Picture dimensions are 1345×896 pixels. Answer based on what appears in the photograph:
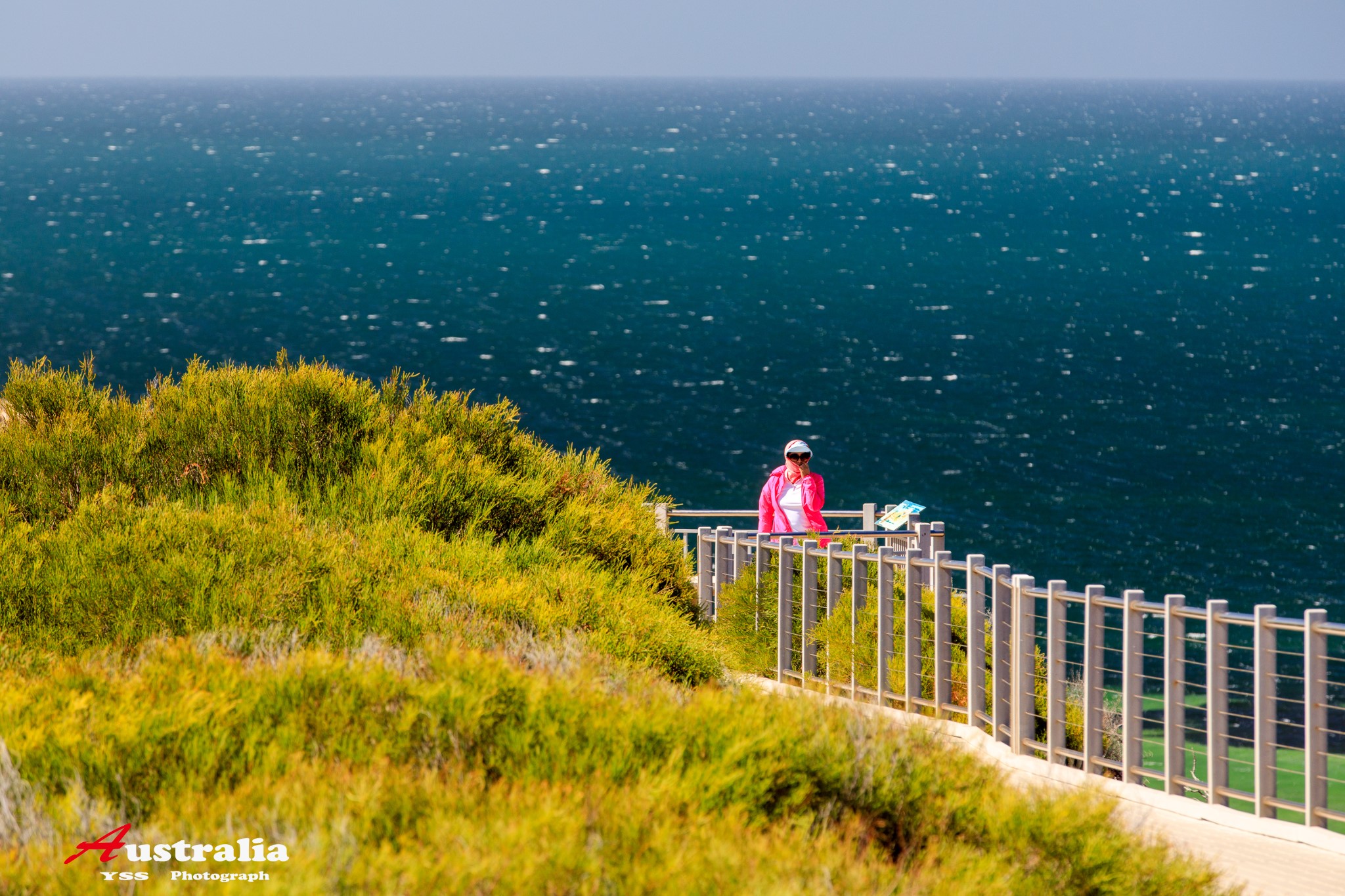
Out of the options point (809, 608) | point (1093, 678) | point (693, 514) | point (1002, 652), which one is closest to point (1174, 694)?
point (1093, 678)

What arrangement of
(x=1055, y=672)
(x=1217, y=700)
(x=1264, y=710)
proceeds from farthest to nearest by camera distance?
(x=1055, y=672) < (x=1217, y=700) < (x=1264, y=710)

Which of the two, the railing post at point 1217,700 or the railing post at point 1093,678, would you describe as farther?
the railing post at point 1093,678

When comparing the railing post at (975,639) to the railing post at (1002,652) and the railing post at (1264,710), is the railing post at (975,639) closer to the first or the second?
the railing post at (1002,652)

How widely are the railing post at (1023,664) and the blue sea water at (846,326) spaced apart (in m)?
35.1

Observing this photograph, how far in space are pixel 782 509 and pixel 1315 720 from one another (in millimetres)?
4946

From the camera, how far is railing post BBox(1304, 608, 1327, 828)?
231 inches

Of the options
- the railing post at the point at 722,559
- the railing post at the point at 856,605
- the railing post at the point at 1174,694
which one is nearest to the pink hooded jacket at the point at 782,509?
the railing post at the point at 722,559

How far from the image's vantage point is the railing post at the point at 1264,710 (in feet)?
19.8

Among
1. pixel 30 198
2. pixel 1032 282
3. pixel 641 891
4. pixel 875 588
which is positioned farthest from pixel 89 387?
pixel 30 198

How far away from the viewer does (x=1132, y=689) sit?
6.65m

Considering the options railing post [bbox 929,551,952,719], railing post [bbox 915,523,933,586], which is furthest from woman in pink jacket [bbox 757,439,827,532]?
railing post [bbox 929,551,952,719]

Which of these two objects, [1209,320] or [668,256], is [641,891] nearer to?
[1209,320]

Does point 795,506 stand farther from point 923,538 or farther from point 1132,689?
point 1132,689

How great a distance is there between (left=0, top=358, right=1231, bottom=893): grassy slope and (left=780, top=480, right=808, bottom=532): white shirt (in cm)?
266
